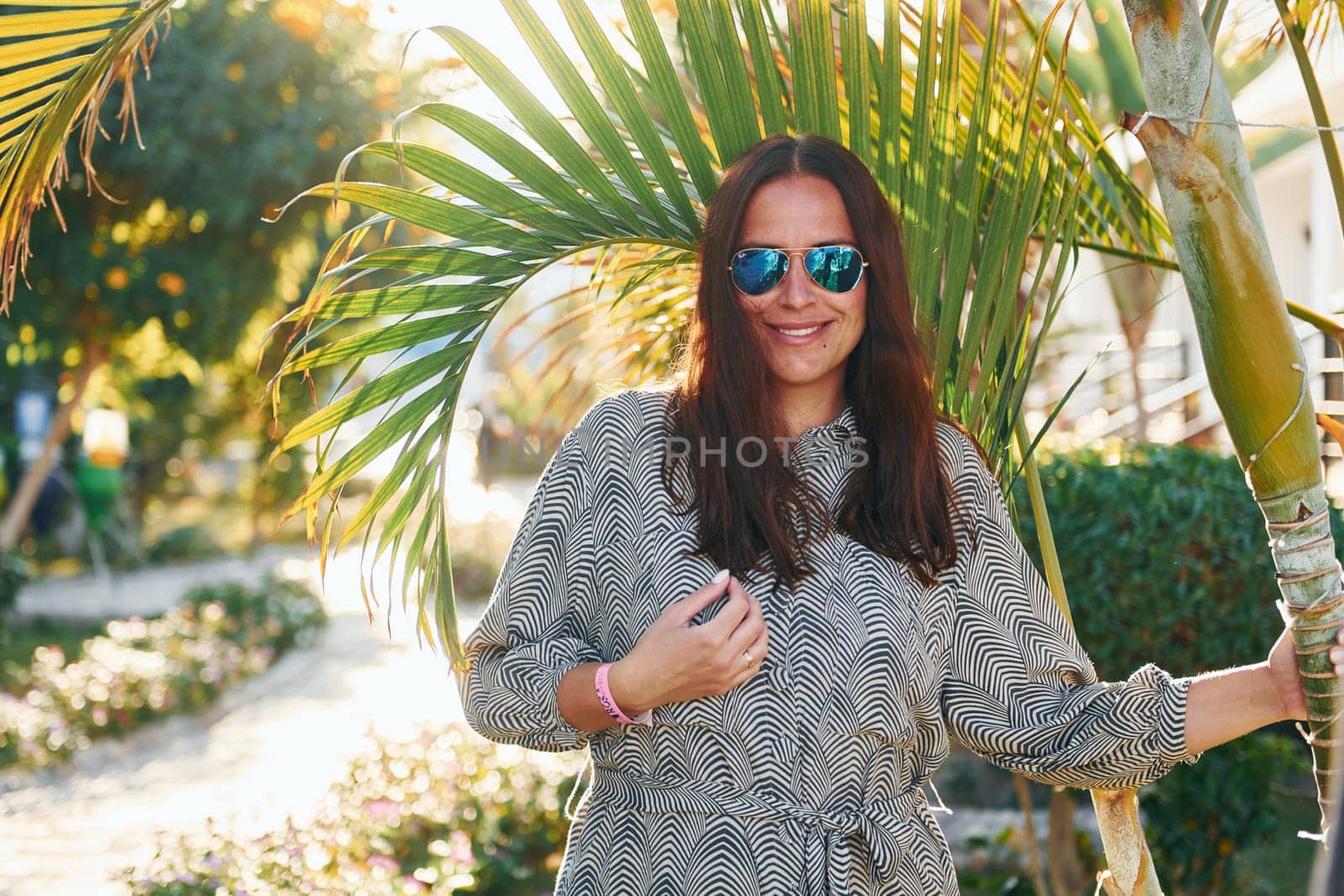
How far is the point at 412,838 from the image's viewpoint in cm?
453

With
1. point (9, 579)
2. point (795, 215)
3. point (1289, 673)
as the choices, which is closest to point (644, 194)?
point (795, 215)

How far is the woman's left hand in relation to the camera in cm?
162

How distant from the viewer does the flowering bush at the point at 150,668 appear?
258 inches

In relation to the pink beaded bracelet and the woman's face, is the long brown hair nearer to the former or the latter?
the woman's face

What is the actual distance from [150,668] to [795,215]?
6820 millimetres

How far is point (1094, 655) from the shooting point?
374cm

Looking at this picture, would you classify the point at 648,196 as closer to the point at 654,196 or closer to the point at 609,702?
the point at 654,196

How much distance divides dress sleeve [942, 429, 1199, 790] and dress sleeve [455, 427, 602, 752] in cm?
54

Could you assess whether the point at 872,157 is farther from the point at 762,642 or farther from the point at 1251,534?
the point at 1251,534

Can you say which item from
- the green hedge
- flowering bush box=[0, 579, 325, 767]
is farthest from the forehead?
flowering bush box=[0, 579, 325, 767]

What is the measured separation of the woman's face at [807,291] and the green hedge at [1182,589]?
6.96 ft

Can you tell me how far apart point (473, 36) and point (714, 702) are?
990mm

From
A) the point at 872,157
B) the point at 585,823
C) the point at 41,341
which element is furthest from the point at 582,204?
the point at 41,341

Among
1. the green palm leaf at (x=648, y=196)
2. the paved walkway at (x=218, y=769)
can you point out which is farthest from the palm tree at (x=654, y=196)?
the paved walkway at (x=218, y=769)
